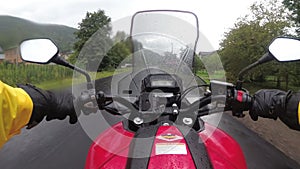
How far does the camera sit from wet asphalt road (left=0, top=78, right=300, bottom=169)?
420cm

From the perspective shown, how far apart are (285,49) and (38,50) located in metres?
1.43

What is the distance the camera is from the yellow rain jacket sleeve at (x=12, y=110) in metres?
1.20

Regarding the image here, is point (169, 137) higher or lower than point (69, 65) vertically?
lower

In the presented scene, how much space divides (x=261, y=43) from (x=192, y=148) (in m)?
11.4

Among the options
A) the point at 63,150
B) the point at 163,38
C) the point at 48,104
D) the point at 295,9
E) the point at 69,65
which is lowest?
the point at 63,150

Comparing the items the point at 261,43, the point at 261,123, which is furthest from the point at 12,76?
the point at 261,123

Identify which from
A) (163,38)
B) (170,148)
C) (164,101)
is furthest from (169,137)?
(163,38)

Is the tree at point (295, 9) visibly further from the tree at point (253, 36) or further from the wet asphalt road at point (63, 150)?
the wet asphalt road at point (63, 150)

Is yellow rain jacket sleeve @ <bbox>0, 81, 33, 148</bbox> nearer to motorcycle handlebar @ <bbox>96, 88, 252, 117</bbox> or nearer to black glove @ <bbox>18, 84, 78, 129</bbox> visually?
black glove @ <bbox>18, 84, 78, 129</bbox>

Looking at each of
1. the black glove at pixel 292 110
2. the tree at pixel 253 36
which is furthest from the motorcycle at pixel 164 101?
the tree at pixel 253 36

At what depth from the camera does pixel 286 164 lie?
4297 mm

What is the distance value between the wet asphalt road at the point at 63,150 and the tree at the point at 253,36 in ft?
21.1

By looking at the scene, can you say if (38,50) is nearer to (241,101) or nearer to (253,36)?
(241,101)

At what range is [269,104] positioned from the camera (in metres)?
1.61
